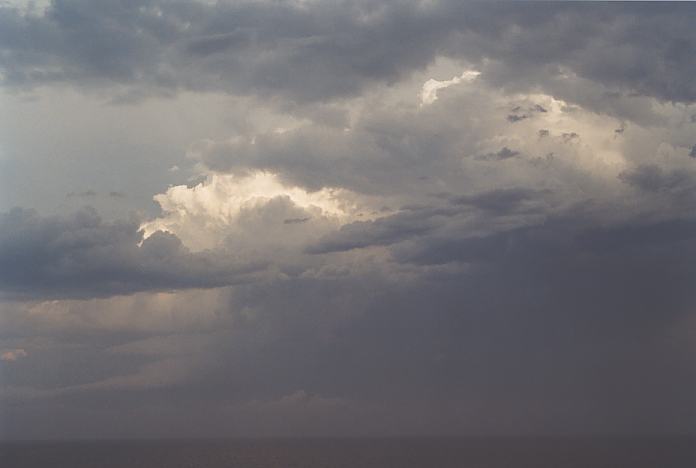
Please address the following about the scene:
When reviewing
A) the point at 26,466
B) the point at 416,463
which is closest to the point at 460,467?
the point at 416,463

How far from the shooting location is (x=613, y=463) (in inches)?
2603

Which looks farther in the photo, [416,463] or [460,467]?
[416,463]

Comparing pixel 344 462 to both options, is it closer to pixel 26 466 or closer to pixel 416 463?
pixel 416 463

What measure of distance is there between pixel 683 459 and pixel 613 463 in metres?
12.1

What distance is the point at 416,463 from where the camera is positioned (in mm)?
70562

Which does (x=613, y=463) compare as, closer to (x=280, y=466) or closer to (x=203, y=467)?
(x=280, y=466)

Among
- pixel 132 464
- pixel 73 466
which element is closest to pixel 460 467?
pixel 132 464

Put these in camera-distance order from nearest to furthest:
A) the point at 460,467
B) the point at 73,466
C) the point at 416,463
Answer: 1. the point at 460,467
2. the point at 416,463
3. the point at 73,466

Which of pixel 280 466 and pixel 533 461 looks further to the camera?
pixel 533 461

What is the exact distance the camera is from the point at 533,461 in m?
71.8

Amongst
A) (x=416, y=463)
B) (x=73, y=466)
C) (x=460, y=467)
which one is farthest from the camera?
(x=73, y=466)

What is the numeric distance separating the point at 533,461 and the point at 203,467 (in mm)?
30135

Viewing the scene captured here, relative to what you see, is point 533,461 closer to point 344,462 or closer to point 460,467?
point 460,467

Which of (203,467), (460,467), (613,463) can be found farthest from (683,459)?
(203,467)
